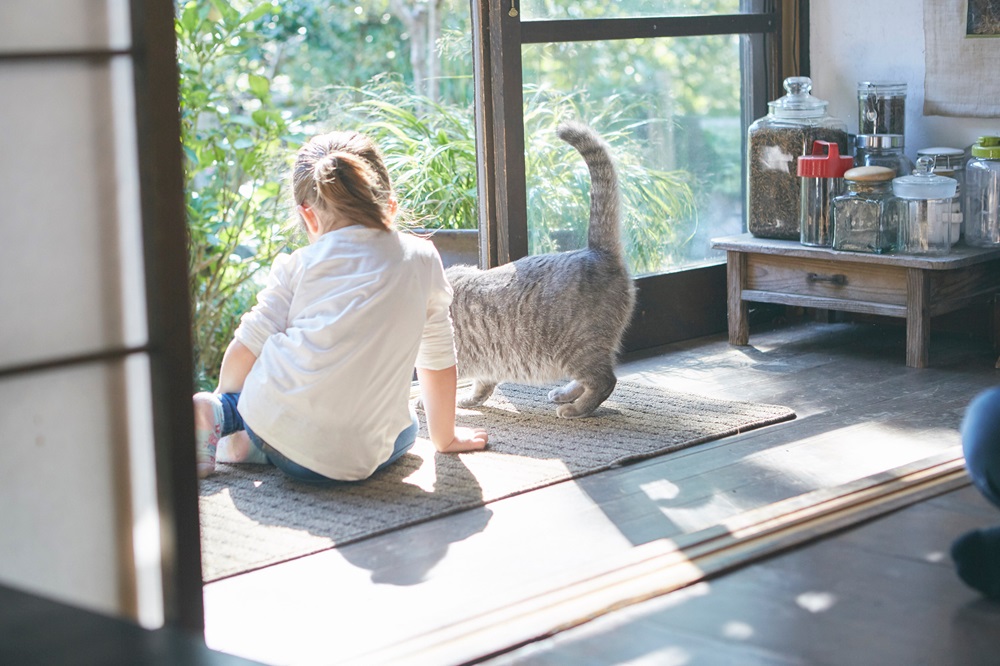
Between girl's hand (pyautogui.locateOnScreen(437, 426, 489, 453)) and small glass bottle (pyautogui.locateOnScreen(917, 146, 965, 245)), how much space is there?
1.77 metres

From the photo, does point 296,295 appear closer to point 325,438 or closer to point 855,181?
point 325,438

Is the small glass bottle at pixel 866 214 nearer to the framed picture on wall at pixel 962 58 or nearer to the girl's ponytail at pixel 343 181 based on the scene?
the framed picture on wall at pixel 962 58

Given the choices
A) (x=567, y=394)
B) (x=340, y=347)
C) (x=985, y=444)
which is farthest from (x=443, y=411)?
(x=985, y=444)

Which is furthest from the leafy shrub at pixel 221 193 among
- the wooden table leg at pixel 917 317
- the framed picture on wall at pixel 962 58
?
the framed picture on wall at pixel 962 58

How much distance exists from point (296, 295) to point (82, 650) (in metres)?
1.43

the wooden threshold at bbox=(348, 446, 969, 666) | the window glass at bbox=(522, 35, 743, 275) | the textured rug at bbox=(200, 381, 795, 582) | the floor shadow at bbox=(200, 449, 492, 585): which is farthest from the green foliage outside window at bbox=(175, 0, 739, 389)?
the wooden threshold at bbox=(348, 446, 969, 666)

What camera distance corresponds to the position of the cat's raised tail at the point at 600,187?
10.2 feet

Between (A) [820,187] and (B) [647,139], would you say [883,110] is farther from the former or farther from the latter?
(B) [647,139]

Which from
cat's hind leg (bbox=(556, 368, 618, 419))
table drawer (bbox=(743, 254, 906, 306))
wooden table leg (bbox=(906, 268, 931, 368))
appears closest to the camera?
cat's hind leg (bbox=(556, 368, 618, 419))

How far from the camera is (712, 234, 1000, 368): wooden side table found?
11.6 feet

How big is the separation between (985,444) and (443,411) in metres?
1.32

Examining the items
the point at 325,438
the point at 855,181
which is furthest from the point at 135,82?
the point at 855,181

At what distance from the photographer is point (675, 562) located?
1.96 m

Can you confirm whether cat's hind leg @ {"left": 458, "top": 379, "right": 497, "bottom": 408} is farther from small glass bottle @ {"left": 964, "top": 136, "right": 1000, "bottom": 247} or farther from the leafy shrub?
small glass bottle @ {"left": 964, "top": 136, "right": 1000, "bottom": 247}
